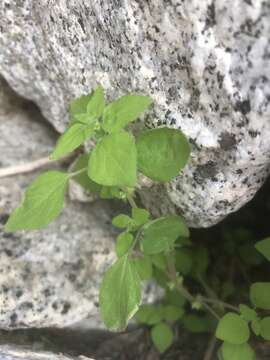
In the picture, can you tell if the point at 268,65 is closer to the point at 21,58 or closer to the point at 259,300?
the point at 259,300

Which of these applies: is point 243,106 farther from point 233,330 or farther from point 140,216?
point 233,330

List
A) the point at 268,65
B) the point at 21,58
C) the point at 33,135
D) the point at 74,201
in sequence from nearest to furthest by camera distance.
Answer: the point at 268,65 < the point at 21,58 < the point at 74,201 < the point at 33,135

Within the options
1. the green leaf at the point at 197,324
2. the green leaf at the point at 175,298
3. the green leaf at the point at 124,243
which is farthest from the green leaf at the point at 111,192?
the green leaf at the point at 197,324

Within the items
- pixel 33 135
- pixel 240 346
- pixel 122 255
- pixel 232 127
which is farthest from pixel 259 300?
pixel 33 135

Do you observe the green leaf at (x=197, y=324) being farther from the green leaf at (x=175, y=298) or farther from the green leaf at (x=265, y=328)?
the green leaf at (x=265, y=328)

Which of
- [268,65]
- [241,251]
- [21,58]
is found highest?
[268,65]

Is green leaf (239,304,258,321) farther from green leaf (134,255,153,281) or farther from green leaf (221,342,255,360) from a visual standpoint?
green leaf (134,255,153,281)

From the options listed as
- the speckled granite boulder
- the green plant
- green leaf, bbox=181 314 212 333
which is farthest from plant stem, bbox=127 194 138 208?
green leaf, bbox=181 314 212 333
